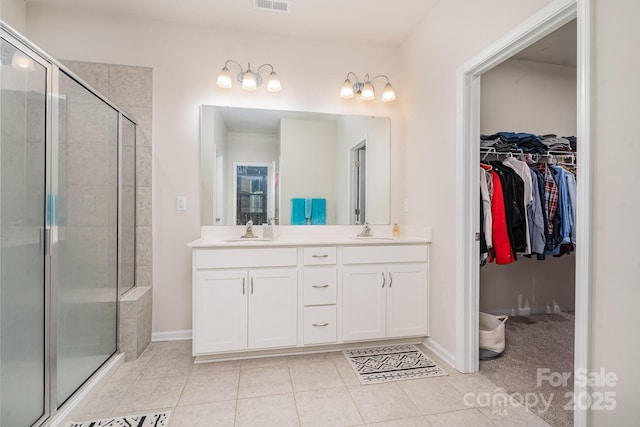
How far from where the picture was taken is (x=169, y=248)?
2.64 metres

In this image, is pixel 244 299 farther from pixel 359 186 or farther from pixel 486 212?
pixel 486 212

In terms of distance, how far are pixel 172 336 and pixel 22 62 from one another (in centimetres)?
216

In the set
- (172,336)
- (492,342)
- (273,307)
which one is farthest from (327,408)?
(172,336)

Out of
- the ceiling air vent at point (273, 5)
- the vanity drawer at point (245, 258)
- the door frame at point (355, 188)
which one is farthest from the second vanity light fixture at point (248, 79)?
the vanity drawer at point (245, 258)

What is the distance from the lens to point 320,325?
7.65 ft

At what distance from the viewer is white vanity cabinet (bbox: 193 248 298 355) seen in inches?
85.2

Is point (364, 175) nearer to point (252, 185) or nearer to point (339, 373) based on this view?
point (252, 185)

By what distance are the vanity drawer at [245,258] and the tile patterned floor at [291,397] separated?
0.74 meters

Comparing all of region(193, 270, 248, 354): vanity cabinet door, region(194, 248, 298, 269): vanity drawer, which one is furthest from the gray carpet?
region(193, 270, 248, 354): vanity cabinet door

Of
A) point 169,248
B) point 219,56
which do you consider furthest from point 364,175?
point 169,248

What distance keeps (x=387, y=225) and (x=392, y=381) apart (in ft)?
4.63

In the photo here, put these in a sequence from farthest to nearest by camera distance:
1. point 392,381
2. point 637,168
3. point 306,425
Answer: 1. point 392,381
2. point 306,425
3. point 637,168

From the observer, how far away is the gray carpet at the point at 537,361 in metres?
1.75

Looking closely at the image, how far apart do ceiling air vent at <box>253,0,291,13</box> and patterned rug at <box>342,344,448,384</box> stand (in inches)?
109
